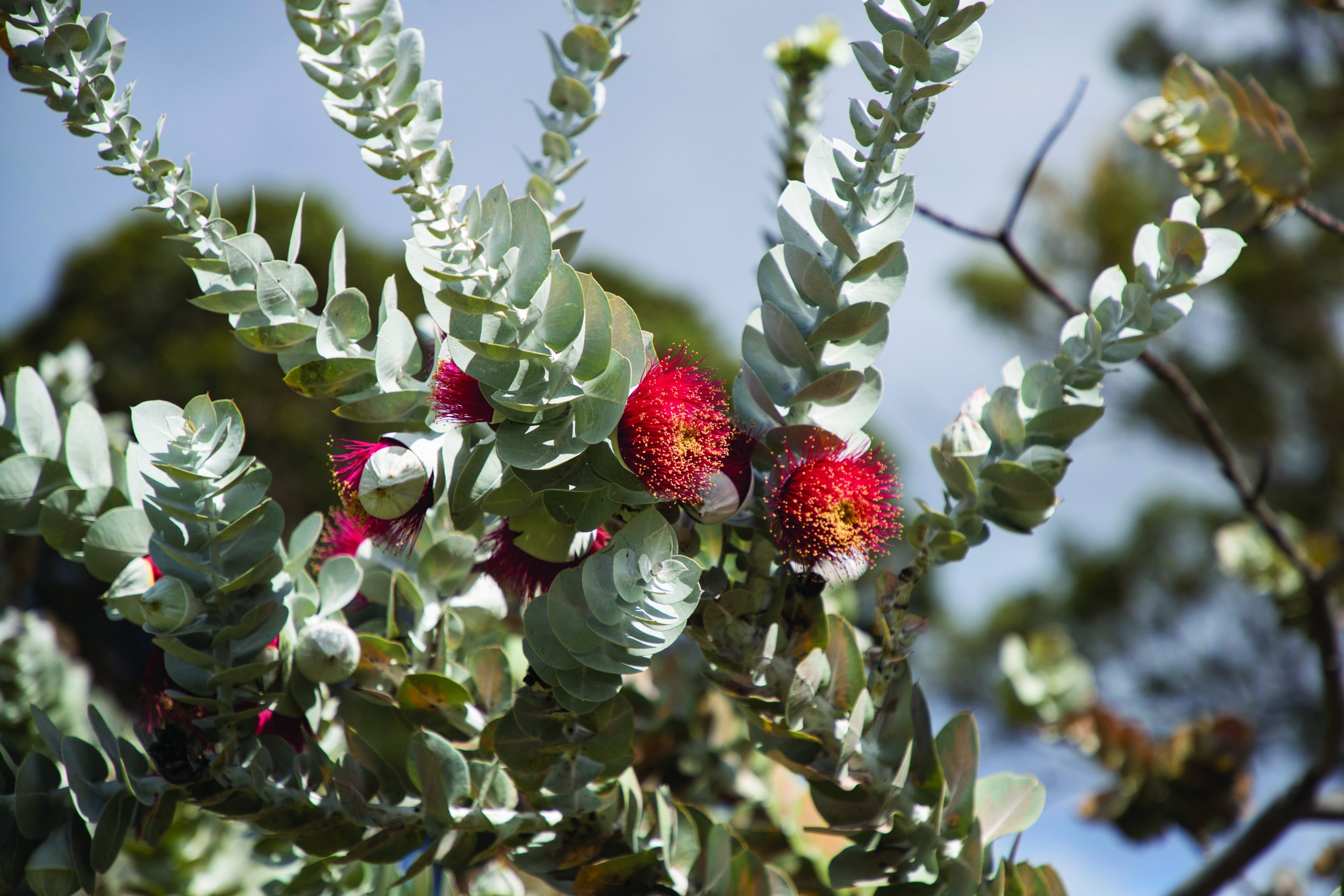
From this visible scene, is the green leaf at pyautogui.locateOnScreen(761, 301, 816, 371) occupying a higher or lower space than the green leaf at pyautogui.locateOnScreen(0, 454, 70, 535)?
higher

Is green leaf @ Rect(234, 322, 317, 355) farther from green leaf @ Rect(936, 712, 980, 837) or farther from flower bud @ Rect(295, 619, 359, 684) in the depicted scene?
green leaf @ Rect(936, 712, 980, 837)

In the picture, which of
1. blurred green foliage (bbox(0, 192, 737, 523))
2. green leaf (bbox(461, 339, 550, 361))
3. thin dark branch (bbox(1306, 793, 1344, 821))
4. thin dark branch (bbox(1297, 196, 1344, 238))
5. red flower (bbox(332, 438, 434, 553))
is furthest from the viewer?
blurred green foliage (bbox(0, 192, 737, 523))

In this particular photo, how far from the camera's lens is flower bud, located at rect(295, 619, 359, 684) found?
485mm

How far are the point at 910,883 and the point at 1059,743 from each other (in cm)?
82

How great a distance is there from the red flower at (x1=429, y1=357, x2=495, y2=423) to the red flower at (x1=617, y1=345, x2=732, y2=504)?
6cm

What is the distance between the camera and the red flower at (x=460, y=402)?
0.42 metres

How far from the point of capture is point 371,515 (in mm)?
434

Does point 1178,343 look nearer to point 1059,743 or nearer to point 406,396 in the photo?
point 1059,743

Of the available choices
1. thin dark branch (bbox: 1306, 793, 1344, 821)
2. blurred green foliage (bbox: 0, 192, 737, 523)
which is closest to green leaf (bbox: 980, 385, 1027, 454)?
thin dark branch (bbox: 1306, 793, 1344, 821)

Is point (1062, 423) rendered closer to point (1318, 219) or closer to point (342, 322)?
point (342, 322)

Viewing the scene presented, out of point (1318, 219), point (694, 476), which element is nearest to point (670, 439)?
point (694, 476)

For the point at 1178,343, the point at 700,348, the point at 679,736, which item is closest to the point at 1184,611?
the point at 1178,343

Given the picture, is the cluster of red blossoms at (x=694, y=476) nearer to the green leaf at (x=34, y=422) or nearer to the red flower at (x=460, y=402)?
the red flower at (x=460, y=402)

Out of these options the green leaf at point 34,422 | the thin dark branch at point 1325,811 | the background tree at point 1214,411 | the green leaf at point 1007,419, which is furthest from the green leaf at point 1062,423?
the background tree at point 1214,411
